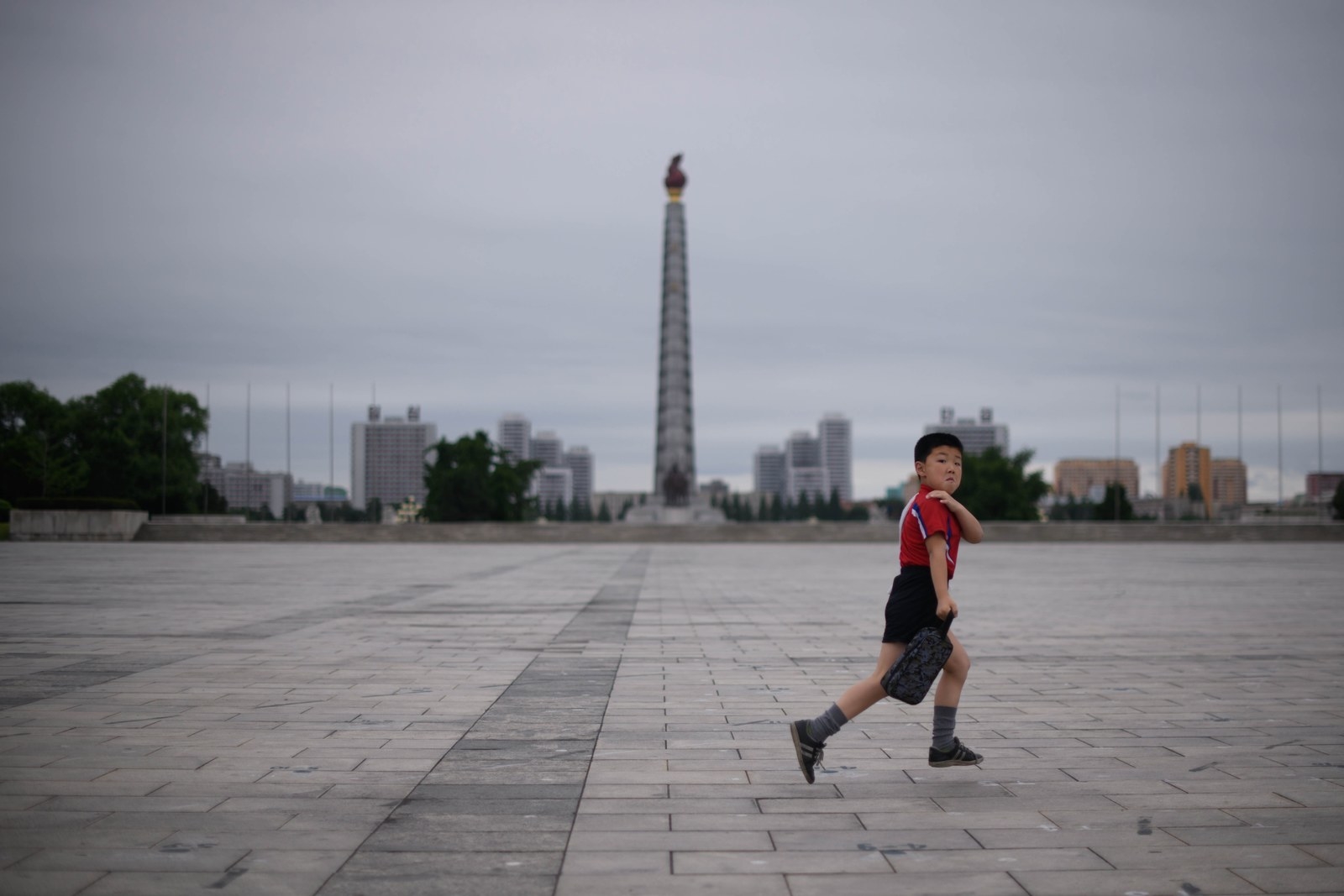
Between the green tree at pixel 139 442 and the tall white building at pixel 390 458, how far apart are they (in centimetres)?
8924

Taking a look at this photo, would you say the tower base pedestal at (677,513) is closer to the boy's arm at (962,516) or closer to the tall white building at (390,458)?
the boy's arm at (962,516)

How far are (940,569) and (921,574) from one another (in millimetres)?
211

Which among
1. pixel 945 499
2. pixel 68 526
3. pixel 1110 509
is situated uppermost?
pixel 945 499

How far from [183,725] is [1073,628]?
8644 millimetres

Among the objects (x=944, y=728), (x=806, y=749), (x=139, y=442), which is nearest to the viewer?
(x=806, y=749)

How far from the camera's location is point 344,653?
901 centimetres

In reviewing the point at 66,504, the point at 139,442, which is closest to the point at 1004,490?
the point at 139,442

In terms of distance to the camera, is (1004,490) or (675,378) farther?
(1004,490)

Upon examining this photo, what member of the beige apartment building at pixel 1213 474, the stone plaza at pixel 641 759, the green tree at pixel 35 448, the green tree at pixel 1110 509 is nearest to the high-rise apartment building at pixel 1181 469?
the beige apartment building at pixel 1213 474

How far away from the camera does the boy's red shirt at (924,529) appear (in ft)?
14.6

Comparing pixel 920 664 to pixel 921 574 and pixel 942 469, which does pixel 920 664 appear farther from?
pixel 942 469

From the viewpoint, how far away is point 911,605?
459 centimetres

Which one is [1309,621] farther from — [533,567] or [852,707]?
[533,567]

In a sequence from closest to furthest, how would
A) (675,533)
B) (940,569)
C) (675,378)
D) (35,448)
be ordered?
(940,569), (675,533), (35,448), (675,378)
